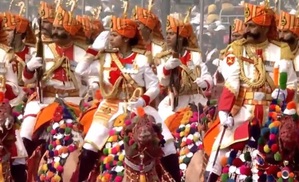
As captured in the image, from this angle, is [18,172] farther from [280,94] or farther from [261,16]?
[280,94]

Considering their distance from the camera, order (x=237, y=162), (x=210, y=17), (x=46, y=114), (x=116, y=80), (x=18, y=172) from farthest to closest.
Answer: (x=210, y=17)
(x=46, y=114)
(x=18, y=172)
(x=116, y=80)
(x=237, y=162)

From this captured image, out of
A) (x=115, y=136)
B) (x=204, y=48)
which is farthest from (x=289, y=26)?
(x=204, y=48)

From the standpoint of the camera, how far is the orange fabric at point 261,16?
549 inches

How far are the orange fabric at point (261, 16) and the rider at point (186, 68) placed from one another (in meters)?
2.13

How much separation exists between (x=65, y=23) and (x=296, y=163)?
16.6ft

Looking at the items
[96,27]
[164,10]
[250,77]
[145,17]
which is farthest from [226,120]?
[164,10]

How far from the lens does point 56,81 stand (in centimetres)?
1644

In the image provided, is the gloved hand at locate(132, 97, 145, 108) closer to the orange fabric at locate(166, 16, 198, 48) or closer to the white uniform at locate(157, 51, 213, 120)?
the white uniform at locate(157, 51, 213, 120)

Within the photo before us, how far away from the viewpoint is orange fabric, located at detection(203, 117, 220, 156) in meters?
14.1

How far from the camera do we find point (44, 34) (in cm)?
1708

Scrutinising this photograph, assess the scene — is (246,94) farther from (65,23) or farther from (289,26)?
(65,23)

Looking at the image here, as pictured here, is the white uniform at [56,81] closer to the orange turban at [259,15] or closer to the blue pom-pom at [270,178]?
the orange turban at [259,15]

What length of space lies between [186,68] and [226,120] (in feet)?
12.4

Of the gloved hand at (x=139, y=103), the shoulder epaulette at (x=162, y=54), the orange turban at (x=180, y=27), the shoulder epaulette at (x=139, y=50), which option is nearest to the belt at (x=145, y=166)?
the gloved hand at (x=139, y=103)
